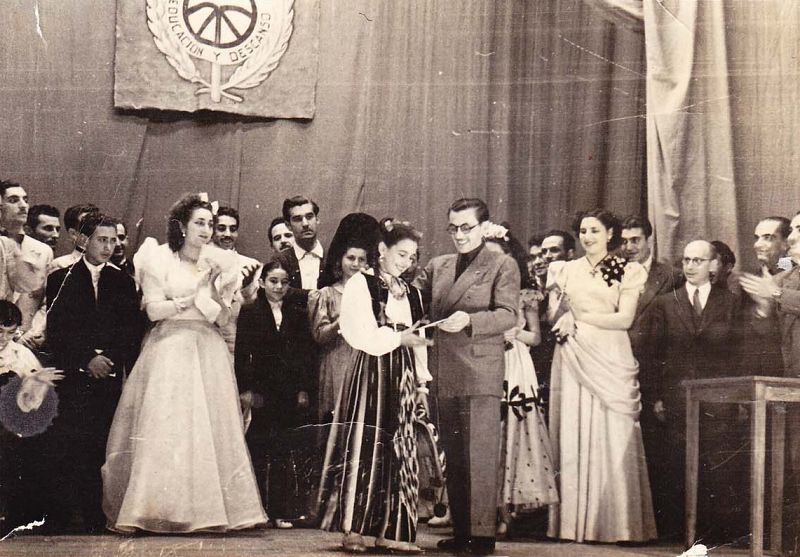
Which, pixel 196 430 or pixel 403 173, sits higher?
pixel 403 173

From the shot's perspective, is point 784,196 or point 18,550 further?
point 784,196

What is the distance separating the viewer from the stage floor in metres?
4.68

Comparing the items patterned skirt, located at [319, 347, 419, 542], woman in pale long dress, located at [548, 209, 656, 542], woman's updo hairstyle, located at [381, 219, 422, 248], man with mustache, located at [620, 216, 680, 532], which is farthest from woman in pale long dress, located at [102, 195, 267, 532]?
man with mustache, located at [620, 216, 680, 532]

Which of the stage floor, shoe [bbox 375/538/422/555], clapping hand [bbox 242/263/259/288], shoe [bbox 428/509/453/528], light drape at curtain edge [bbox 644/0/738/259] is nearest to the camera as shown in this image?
the stage floor

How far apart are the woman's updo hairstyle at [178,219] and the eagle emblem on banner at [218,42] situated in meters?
0.54

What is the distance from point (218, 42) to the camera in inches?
199

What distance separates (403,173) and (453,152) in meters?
0.28

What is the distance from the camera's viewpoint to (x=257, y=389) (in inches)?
194

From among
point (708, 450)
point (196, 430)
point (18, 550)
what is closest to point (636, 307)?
point (708, 450)

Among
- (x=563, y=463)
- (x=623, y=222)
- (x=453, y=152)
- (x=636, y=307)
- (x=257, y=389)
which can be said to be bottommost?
(x=563, y=463)

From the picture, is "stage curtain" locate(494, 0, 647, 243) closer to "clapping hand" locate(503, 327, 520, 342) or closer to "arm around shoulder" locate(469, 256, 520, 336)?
"arm around shoulder" locate(469, 256, 520, 336)

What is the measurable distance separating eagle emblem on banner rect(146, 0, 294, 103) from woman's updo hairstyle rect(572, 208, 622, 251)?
1.72 metres

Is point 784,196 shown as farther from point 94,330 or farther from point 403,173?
point 94,330

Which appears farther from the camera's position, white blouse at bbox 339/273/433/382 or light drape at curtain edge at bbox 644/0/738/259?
light drape at curtain edge at bbox 644/0/738/259
